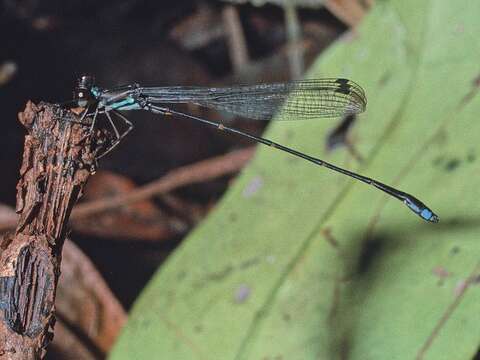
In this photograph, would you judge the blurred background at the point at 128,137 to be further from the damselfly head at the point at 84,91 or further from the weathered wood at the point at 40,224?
the weathered wood at the point at 40,224

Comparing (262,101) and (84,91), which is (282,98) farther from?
(84,91)

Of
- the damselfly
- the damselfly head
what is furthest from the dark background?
the damselfly head

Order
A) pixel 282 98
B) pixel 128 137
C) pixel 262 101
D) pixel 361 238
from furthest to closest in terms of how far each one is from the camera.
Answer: pixel 128 137 → pixel 262 101 → pixel 282 98 → pixel 361 238

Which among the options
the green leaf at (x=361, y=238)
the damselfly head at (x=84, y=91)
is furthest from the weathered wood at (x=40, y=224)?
the green leaf at (x=361, y=238)

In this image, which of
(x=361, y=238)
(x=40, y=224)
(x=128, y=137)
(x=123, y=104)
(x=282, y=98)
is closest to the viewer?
(x=40, y=224)

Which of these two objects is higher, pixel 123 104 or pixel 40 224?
pixel 123 104

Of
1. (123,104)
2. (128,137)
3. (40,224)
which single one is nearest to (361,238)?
(123,104)

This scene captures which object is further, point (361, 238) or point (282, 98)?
point (282, 98)

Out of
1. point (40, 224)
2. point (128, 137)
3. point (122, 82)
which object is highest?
point (122, 82)
